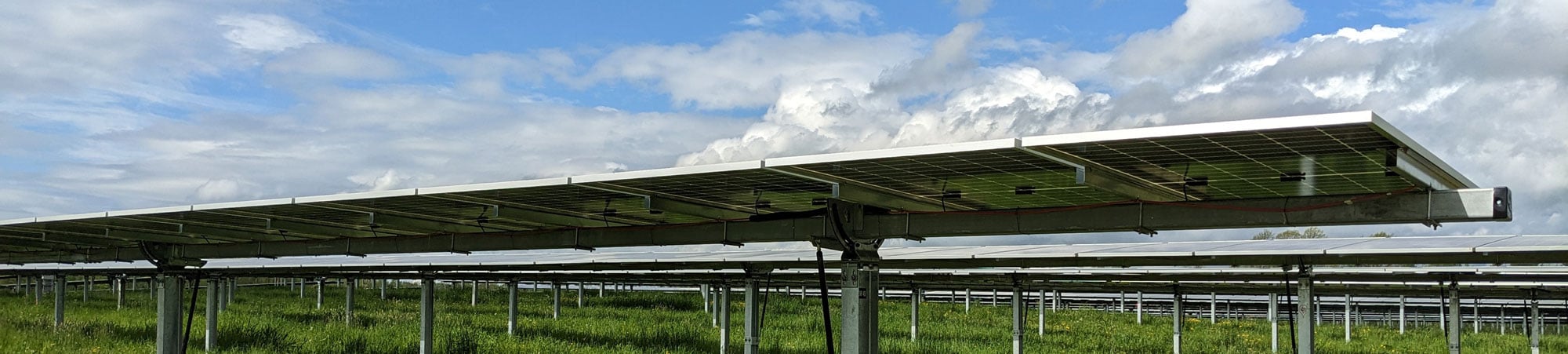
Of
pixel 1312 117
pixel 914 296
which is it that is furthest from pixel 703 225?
pixel 914 296

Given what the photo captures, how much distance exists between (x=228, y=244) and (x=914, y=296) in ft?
42.6

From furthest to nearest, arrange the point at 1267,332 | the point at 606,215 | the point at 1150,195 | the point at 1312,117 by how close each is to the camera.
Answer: the point at 1267,332, the point at 606,215, the point at 1150,195, the point at 1312,117

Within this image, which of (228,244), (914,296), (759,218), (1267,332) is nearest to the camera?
(759,218)

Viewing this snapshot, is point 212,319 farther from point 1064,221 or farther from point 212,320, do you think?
point 1064,221

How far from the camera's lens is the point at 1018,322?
20.5 meters

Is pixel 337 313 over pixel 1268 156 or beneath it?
beneath

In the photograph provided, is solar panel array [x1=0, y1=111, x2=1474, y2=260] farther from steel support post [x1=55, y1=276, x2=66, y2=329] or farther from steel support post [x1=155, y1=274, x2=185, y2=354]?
steel support post [x1=55, y1=276, x2=66, y2=329]

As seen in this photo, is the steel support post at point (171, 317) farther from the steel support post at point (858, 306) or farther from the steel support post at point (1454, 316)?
the steel support post at point (1454, 316)

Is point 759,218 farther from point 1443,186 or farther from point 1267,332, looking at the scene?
point 1267,332

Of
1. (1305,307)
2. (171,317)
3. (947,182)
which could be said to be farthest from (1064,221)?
(171,317)

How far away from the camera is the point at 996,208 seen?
8938 millimetres

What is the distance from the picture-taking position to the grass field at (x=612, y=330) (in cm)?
2266

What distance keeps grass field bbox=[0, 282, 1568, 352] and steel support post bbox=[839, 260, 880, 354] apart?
1288 cm

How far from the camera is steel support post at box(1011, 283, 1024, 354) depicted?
20156mm
